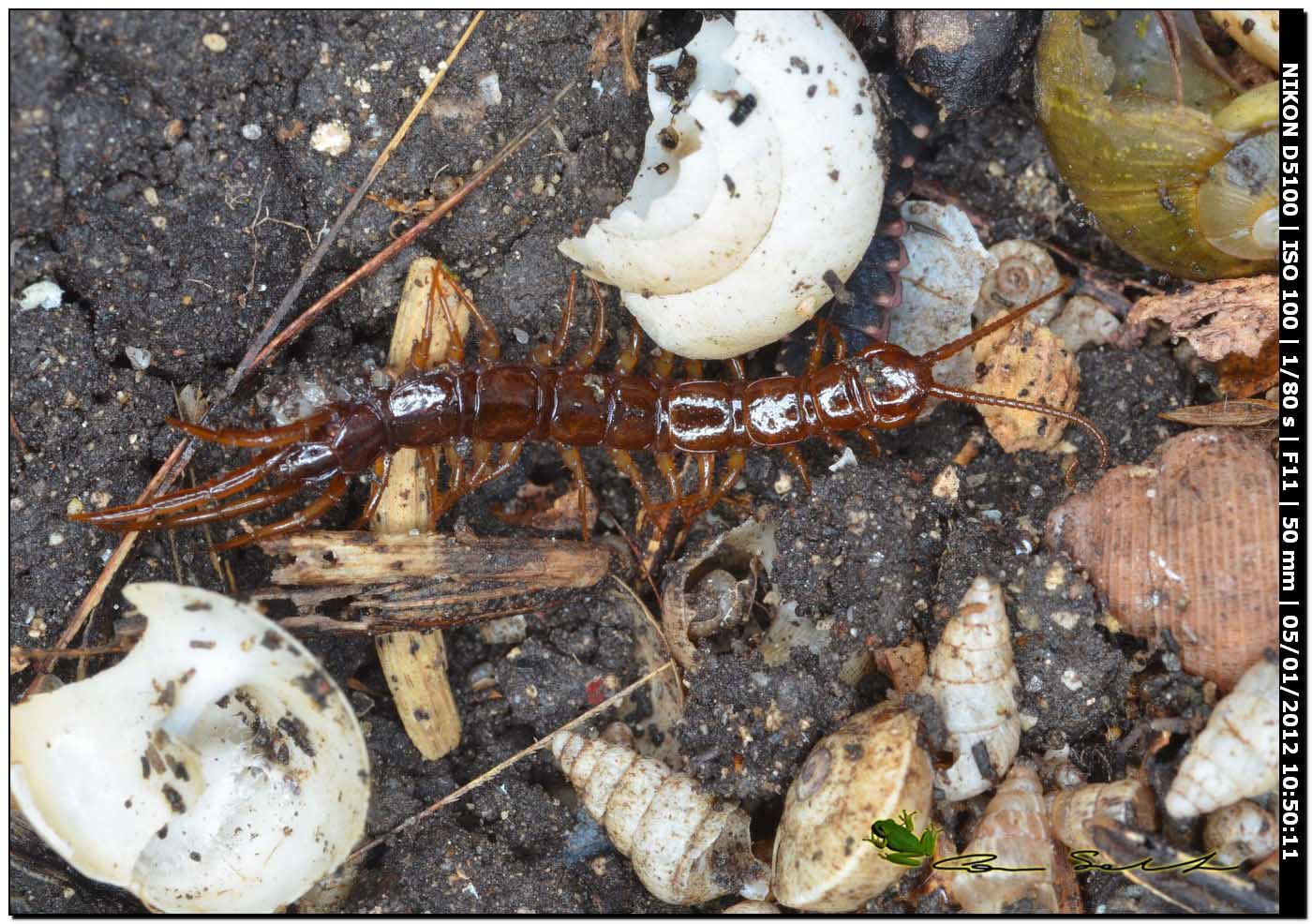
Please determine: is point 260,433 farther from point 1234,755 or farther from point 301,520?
point 1234,755

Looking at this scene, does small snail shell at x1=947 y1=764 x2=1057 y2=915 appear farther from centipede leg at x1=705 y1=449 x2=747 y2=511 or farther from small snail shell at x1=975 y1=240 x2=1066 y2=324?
small snail shell at x1=975 y1=240 x2=1066 y2=324

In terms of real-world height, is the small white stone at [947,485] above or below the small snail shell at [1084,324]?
below

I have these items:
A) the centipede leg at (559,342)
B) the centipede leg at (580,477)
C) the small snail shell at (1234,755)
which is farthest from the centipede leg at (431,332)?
the small snail shell at (1234,755)

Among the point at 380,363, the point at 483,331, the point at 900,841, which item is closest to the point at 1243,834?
the point at 900,841

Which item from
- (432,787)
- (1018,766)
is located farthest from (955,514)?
(432,787)

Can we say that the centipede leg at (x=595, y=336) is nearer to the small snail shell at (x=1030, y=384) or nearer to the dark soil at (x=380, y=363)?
the dark soil at (x=380, y=363)
